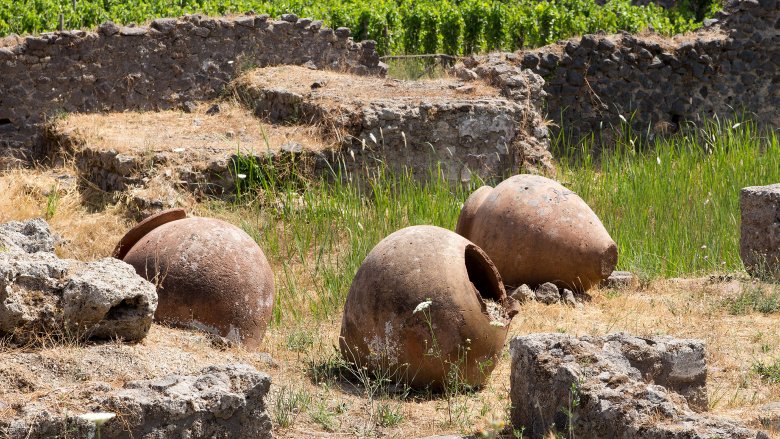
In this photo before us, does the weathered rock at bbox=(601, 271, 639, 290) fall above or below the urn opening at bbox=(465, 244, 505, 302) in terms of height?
below

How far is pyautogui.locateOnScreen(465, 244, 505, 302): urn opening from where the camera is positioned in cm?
608

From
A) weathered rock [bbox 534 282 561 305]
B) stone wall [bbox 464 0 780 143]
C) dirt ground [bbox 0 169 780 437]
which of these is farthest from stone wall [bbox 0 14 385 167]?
weathered rock [bbox 534 282 561 305]

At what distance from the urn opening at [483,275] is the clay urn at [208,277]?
116 centimetres

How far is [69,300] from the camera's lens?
4.82 m

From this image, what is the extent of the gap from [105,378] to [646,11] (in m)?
18.1

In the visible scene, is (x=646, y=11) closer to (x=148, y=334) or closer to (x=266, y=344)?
(x=266, y=344)

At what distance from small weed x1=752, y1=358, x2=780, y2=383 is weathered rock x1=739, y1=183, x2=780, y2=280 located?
2.29 metres

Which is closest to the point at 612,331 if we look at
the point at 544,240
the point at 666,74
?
the point at 544,240

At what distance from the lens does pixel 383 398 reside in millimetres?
5590

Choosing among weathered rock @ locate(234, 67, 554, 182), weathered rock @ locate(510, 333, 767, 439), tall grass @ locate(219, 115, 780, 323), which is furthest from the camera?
weathered rock @ locate(234, 67, 554, 182)

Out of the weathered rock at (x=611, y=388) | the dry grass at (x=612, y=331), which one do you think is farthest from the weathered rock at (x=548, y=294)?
the weathered rock at (x=611, y=388)

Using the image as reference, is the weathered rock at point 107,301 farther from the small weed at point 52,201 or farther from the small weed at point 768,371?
the small weed at point 52,201

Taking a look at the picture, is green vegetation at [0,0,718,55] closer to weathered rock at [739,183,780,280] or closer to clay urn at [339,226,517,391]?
weathered rock at [739,183,780,280]

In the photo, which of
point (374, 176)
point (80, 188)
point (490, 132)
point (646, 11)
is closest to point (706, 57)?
point (646, 11)
